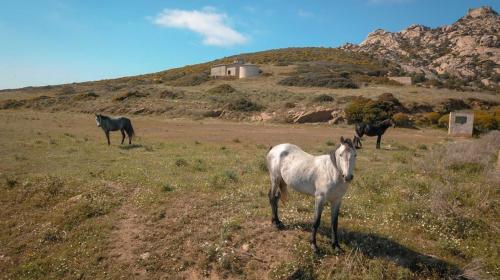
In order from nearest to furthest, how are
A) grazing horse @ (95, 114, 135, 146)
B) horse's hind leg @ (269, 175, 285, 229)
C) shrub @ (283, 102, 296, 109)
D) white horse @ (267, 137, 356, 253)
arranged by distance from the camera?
white horse @ (267, 137, 356, 253), horse's hind leg @ (269, 175, 285, 229), grazing horse @ (95, 114, 135, 146), shrub @ (283, 102, 296, 109)

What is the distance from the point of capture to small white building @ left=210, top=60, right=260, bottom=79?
70.9 m

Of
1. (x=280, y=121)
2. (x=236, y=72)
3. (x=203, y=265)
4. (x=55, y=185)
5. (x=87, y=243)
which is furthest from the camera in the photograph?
(x=236, y=72)

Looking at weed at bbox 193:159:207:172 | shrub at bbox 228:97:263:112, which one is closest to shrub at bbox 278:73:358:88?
shrub at bbox 228:97:263:112

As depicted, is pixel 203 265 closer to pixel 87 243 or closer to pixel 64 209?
pixel 87 243

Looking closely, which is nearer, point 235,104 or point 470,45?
point 235,104

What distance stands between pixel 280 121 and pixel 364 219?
2791 centimetres

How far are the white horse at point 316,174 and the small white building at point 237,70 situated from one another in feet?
209

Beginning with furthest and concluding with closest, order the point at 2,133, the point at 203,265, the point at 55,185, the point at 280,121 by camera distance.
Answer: the point at 280,121
the point at 2,133
the point at 55,185
the point at 203,265

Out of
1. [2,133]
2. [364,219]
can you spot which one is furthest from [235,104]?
[364,219]

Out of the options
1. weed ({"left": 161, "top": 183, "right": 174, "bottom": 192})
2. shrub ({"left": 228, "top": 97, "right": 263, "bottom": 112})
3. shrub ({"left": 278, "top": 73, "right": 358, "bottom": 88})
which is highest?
shrub ({"left": 278, "top": 73, "right": 358, "bottom": 88})

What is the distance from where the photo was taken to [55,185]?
454 inches

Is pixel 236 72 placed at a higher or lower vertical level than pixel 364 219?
higher

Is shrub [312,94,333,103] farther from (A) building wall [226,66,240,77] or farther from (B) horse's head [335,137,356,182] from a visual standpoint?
(A) building wall [226,66,240,77]

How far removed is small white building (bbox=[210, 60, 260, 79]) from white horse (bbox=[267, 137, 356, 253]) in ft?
209
